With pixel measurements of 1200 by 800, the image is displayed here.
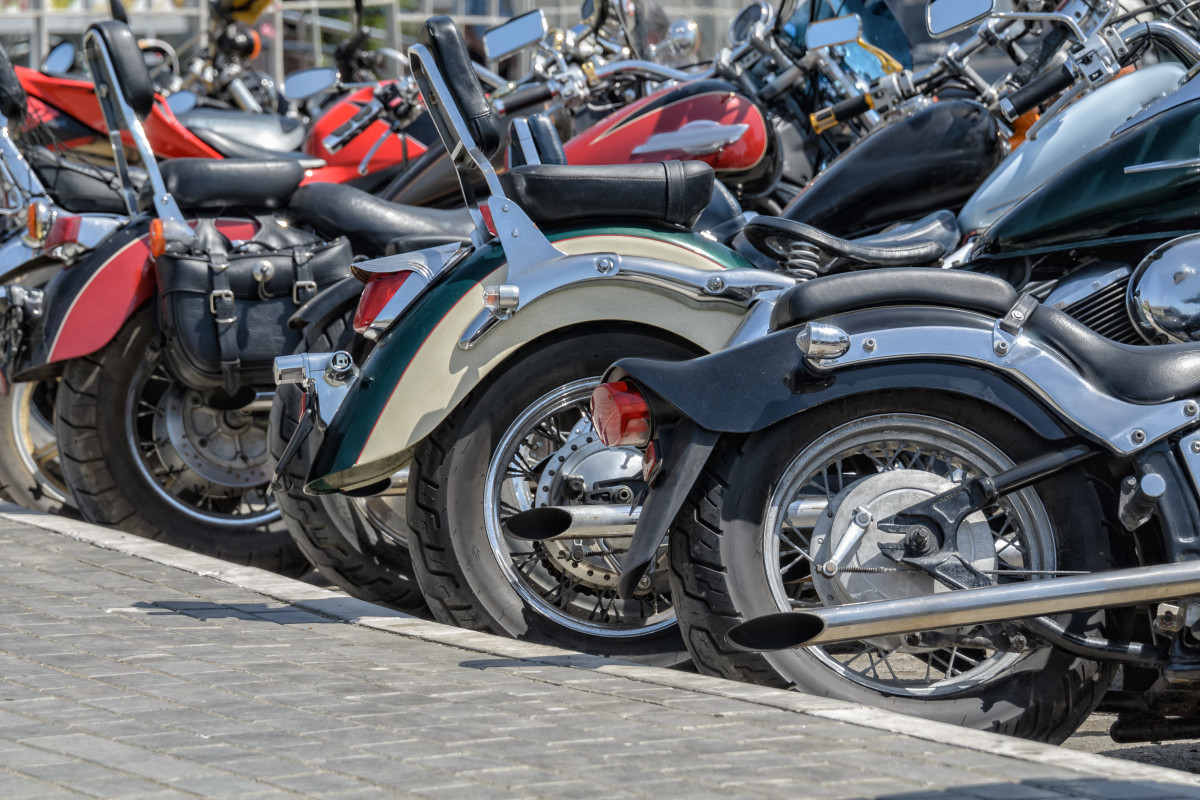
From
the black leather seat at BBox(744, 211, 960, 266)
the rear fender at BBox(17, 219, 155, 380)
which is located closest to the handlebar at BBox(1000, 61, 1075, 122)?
the black leather seat at BBox(744, 211, 960, 266)

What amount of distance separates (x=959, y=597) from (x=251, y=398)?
3.93 meters

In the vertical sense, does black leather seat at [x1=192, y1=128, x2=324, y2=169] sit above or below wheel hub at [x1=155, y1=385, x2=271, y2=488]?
above

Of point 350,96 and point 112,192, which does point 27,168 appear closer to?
point 112,192

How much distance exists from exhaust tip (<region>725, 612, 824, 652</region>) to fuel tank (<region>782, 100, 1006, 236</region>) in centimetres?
219

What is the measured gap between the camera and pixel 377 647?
14.6 ft

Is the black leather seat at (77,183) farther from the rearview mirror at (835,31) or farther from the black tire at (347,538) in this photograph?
the rearview mirror at (835,31)

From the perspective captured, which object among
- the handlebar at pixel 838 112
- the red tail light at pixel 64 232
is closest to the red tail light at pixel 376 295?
the handlebar at pixel 838 112

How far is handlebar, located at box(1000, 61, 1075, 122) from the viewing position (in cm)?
552

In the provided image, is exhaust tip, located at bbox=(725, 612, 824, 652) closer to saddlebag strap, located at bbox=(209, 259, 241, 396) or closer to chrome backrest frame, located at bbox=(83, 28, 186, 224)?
saddlebag strap, located at bbox=(209, 259, 241, 396)

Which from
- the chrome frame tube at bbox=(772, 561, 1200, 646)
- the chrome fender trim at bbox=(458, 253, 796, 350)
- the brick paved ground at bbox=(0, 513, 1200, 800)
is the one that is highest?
the chrome fender trim at bbox=(458, 253, 796, 350)

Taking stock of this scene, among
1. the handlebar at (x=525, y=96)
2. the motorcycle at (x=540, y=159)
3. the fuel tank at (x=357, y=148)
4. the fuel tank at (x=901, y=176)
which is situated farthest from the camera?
the fuel tank at (x=357, y=148)

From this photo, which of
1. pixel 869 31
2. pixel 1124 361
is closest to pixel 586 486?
pixel 1124 361

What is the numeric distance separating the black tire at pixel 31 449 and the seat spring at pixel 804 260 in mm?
3951

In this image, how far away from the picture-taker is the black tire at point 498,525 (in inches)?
181
